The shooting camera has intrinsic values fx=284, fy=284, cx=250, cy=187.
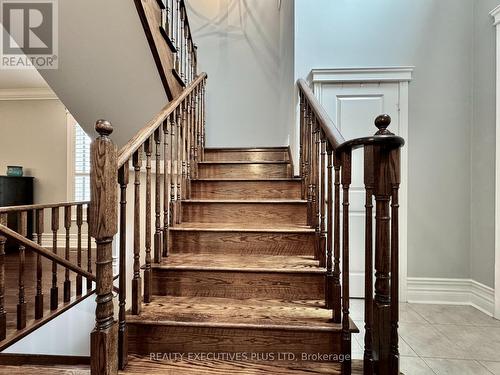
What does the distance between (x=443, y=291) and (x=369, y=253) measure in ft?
7.11

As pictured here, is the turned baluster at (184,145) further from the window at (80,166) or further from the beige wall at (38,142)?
the beige wall at (38,142)

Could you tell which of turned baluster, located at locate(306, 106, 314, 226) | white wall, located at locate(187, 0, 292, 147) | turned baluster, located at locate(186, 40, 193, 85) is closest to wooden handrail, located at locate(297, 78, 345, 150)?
turned baluster, located at locate(306, 106, 314, 226)

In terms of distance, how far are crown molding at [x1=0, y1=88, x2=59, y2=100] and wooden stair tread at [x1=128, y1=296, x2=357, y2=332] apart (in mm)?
5276

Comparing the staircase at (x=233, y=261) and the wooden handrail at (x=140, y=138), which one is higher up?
the wooden handrail at (x=140, y=138)

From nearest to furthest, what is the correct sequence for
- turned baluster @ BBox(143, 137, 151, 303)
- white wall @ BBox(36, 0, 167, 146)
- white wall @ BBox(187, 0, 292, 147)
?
turned baluster @ BBox(143, 137, 151, 303) → white wall @ BBox(36, 0, 167, 146) → white wall @ BBox(187, 0, 292, 147)

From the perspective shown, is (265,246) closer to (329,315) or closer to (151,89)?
(329,315)

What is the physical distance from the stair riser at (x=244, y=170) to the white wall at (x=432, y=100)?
117 centimetres

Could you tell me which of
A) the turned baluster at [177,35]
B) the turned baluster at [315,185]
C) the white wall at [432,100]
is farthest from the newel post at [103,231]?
the white wall at [432,100]

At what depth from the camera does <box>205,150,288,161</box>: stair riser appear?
127 inches

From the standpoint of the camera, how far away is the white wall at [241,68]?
411 centimetres

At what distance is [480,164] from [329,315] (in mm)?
2168

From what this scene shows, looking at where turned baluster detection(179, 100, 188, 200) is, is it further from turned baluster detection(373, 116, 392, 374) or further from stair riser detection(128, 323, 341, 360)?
turned baluster detection(373, 116, 392, 374)

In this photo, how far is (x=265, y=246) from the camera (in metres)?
1.96

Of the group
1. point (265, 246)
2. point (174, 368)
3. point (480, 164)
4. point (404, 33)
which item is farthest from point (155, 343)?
point (404, 33)
